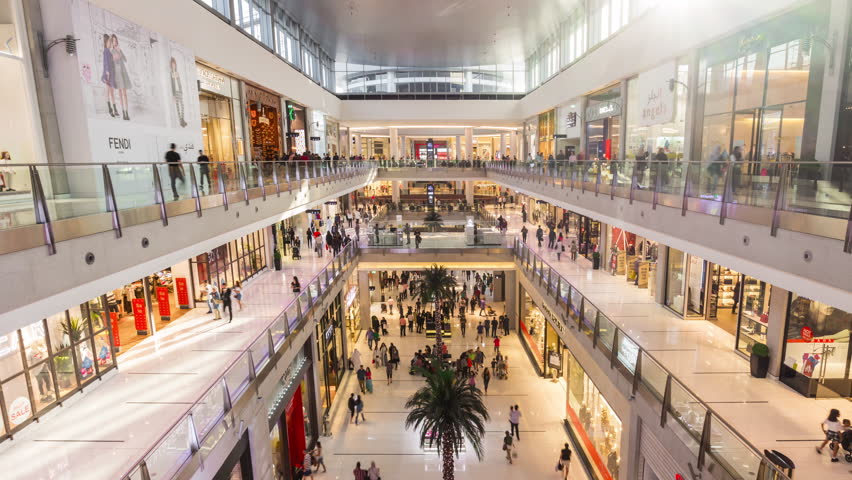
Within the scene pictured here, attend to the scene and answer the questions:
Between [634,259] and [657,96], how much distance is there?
6140 millimetres

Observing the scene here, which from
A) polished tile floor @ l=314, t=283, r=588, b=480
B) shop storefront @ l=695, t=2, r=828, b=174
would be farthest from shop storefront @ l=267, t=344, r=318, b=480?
shop storefront @ l=695, t=2, r=828, b=174

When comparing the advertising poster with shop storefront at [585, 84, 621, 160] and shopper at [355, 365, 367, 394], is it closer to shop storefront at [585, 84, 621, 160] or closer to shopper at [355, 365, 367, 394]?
shopper at [355, 365, 367, 394]

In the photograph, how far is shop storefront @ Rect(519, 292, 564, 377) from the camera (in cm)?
1691

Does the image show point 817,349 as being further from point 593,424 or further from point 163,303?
point 163,303

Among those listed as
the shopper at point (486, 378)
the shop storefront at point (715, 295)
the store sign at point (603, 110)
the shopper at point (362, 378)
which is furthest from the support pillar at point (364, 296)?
the shop storefront at point (715, 295)

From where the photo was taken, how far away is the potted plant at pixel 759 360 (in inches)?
369

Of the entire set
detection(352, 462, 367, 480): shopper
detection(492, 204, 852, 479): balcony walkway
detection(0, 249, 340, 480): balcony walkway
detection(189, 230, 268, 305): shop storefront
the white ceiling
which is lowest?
detection(352, 462, 367, 480): shopper

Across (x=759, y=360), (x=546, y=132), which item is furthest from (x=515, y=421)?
(x=546, y=132)

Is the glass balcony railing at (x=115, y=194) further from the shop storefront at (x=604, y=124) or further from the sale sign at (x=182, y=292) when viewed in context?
the shop storefront at (x=604, y=124)

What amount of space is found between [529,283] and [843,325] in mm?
11458

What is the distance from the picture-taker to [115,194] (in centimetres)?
646

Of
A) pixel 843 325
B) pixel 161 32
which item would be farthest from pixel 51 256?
pixel 843 325

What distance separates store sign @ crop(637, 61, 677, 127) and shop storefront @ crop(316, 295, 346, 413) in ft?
43.6

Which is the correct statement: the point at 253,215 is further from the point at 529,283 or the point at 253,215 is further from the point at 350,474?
the point at 529,283
